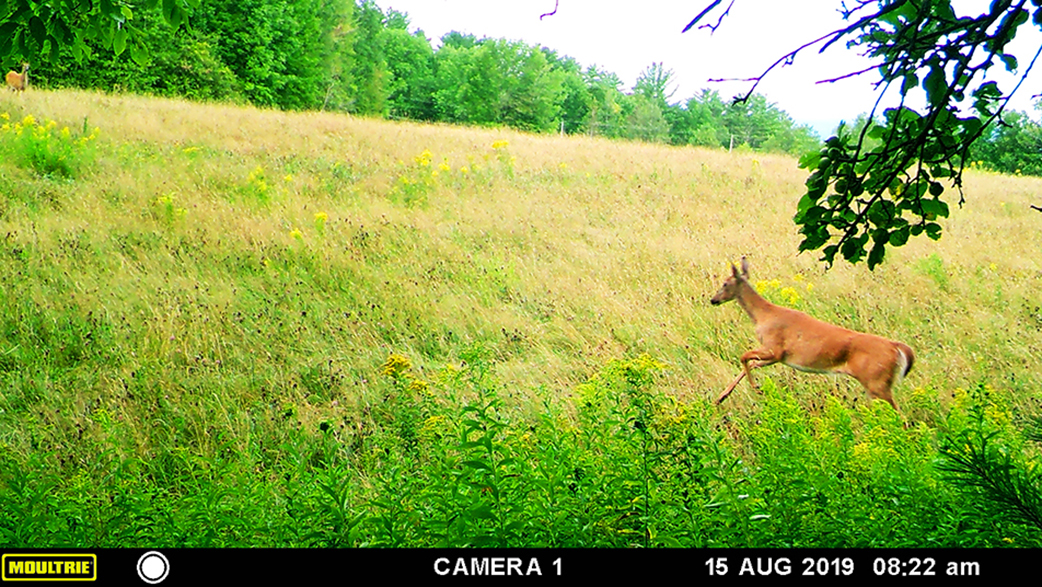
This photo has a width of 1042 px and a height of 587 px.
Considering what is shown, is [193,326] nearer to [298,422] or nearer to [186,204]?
[298,422]

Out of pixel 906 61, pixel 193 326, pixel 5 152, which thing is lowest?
pixel 193 326

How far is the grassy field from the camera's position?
8.82ft

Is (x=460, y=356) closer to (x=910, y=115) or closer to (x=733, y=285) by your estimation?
(x=733, y=285)

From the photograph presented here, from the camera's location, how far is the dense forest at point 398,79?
29.0 metres

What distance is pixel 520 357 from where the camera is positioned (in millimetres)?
6000

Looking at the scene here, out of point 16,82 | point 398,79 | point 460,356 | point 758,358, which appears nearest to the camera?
point 460,356

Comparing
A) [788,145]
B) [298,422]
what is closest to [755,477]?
[298,422]
